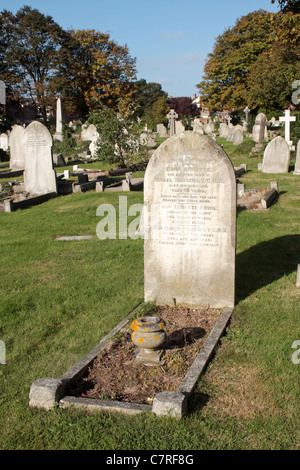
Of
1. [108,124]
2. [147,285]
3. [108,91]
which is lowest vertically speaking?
[147,285]

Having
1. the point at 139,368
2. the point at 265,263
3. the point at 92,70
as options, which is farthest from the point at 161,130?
the point at 139,368

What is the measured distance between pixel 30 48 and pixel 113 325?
2055 inches

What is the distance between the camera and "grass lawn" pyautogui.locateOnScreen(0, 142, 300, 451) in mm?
3535

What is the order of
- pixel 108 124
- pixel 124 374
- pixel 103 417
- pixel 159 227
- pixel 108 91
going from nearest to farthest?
pixel 103 417 → pixel 124 374 → pixel 159 227 → pixel 108 124 → pixel 108 91

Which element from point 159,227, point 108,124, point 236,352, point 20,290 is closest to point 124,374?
point 236,352

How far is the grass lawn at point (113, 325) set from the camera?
3.54 m

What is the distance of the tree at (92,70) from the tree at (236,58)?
29.6ft

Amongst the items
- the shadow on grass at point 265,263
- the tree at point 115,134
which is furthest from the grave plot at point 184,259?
the tree at point 115,134

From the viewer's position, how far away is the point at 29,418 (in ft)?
12.6

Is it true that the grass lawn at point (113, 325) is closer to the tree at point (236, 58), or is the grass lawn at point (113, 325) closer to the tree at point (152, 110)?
the tree at point (152, 110)

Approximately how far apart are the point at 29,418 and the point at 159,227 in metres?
2.97

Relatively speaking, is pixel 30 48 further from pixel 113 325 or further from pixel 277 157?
pixel 113 325

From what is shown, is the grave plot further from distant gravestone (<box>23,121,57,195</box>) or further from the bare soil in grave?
distant gravestone (<box>23,121,57,195</box>)
